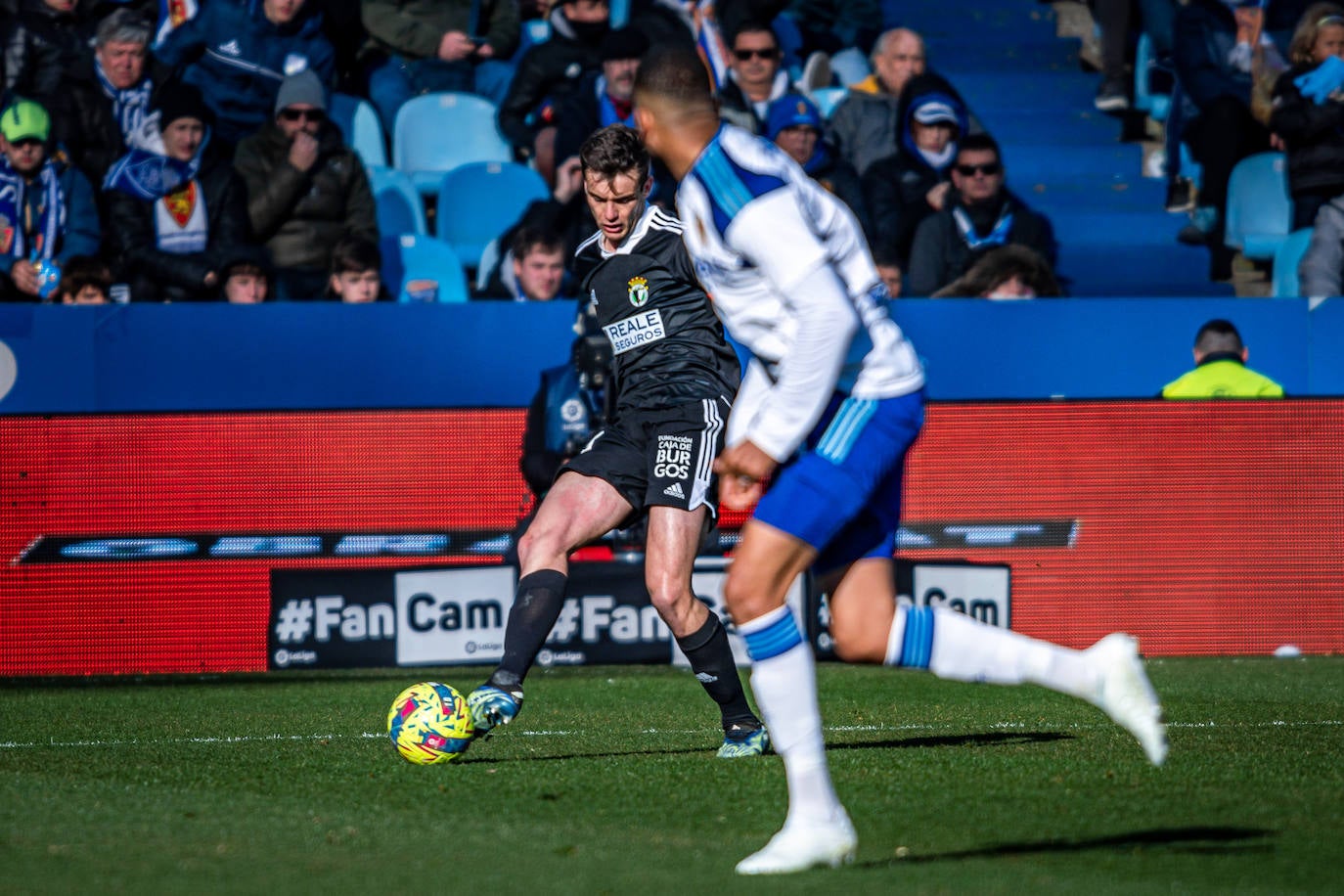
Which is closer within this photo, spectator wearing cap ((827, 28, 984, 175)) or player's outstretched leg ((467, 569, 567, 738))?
player's outstretched leg ((467, 569, 567, 738))

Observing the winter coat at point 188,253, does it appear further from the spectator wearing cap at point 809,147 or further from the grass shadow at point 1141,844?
the grass shadow at point 1141,844

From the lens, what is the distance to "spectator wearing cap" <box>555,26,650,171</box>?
1395 centimetres

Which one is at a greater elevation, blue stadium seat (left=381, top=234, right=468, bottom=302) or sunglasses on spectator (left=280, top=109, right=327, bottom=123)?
sunglasses on spectator (left=280, top=109, right=327, bottom=123)

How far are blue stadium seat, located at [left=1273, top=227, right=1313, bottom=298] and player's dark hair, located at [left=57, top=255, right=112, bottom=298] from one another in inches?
335

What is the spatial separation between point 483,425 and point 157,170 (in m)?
3.44

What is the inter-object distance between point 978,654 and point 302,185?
953cm

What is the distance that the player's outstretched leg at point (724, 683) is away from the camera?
271 inches

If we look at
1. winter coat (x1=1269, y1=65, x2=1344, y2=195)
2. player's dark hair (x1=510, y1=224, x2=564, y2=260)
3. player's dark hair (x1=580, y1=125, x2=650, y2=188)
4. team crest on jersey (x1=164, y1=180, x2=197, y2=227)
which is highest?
winter coat (x1=1269, y1=65, x2=1344, y2=195)

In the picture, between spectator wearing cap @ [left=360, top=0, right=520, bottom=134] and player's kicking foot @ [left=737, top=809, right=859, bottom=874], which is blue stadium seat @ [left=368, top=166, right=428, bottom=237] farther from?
player's kicking foot @ [left=737, top=809, right=859, bottom=874]

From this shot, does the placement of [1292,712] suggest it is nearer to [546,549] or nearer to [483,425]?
[546,549]

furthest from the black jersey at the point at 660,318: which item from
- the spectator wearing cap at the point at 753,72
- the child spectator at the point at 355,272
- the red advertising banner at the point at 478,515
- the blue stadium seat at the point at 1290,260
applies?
the blue stadium seat at the point at 1290,260

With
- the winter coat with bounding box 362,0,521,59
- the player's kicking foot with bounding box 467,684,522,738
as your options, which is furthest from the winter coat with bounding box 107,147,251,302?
the player's kicking foot with bounding box 467,684,522,738

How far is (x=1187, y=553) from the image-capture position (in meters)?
11.5

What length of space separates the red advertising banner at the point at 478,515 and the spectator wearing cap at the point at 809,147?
8.84ft
